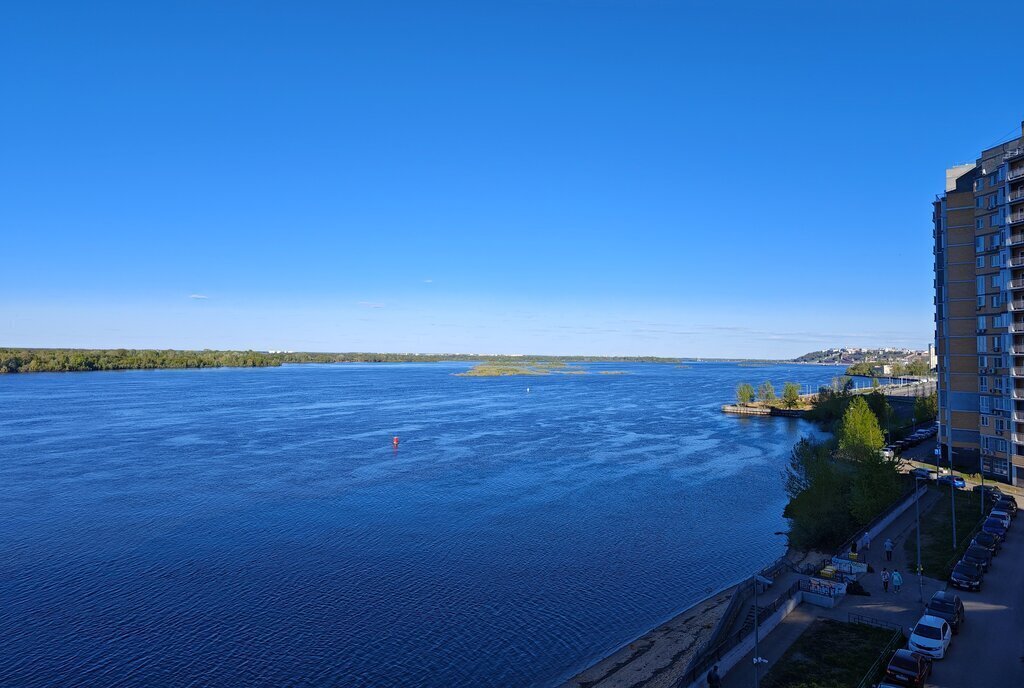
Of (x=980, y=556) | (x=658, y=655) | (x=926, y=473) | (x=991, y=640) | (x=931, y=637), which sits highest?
(x=926, y=473)

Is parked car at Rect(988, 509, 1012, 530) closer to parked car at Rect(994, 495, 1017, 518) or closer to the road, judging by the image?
parked car at Rect(994, 495, 1017, 518)

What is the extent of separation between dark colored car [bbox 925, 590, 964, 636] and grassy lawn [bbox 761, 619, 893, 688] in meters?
1.34

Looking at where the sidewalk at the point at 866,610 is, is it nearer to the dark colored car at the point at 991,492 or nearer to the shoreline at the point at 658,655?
the shoreline at the point at 658,655

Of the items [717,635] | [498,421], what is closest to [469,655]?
[717,635]

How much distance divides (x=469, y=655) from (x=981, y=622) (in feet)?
49.6

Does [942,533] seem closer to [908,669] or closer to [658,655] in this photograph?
[658,655]

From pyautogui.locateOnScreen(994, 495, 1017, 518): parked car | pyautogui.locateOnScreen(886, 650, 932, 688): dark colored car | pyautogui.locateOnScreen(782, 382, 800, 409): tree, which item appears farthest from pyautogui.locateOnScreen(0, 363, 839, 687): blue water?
pyautogui.locateOnScreen(782, 382, 800, 409): tree

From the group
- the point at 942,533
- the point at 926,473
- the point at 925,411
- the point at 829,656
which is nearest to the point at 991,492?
the point at 926,473

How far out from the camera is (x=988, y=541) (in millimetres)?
24469

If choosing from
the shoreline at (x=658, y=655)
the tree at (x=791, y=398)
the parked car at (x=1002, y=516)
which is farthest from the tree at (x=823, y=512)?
the tree at (x=791, y=398)

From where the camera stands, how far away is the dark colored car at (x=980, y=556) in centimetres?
2217

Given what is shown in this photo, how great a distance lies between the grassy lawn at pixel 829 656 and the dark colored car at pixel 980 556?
6.69m

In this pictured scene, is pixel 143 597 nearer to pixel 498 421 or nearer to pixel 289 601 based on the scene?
pixel 289 601

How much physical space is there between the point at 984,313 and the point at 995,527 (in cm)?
1782
